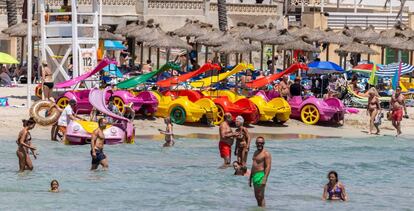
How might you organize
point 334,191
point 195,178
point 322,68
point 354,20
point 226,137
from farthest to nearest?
1. point 354,20
2. point 322,68
3. point 195,178
4. point 226,137
5. point 334,191

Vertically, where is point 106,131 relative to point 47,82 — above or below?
below

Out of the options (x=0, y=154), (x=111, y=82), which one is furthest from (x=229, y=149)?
(x=111, y=82)

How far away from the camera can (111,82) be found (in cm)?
3472

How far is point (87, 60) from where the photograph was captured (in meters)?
34.4

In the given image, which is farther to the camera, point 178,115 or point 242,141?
point 178,115

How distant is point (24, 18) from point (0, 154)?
16.3m

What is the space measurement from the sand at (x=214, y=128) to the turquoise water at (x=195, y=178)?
3.92ft

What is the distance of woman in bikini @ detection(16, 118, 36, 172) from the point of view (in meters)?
23.3

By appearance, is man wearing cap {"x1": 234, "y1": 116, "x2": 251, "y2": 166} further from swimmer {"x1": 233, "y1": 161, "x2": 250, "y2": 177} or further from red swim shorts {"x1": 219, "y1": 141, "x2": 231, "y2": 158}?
red swim shorts {"x1": 219, "y1": 141, "x2": 231, "y2": 158}

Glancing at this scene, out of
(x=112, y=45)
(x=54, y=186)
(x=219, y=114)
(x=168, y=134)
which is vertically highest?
(x=112, y=45)

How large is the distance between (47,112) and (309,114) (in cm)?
751

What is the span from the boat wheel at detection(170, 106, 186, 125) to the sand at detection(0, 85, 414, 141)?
16 cm

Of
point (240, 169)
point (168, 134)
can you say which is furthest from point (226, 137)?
point (168, 134)

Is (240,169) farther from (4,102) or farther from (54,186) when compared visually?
(4,102)
